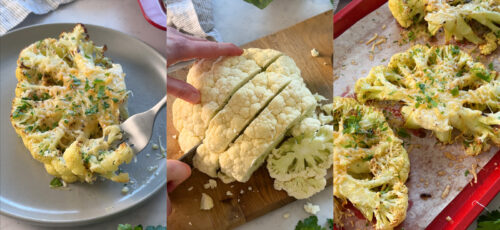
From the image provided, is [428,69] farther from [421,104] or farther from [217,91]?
[217,91]

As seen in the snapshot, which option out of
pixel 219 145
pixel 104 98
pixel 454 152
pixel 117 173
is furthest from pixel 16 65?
pixel 454 152

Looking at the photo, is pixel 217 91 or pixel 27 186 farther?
pixel 27 186

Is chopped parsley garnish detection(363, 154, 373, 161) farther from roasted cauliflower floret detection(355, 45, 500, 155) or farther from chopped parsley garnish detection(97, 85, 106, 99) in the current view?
chopped parsley garnish detection(97, 85, 106, 99)

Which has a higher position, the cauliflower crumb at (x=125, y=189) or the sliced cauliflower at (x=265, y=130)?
the sliced cauliflower at (x=265, y=130)

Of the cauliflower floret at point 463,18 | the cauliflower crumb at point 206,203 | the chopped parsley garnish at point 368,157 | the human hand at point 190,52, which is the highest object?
the human hand at point 190,52

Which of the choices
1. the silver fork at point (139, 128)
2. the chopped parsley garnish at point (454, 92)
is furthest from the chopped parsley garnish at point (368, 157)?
the silver fork at point (139, 128)

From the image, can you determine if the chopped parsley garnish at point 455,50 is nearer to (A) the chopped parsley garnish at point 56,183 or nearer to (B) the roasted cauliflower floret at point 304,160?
(B) the roasted cauliflower floret at point 304,160

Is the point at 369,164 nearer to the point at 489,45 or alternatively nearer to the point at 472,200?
the point at 472,200
